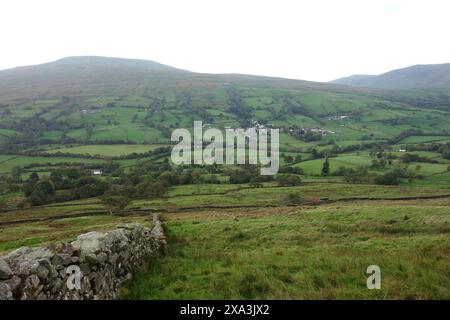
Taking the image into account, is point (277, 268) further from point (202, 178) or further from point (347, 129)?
point (347, 129)

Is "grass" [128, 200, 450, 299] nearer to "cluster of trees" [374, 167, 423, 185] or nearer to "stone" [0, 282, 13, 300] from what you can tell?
"stone" [0, 282, 13, 300]

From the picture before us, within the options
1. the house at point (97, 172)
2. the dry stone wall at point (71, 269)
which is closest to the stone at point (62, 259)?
the dry stone wall at point (71, 269)

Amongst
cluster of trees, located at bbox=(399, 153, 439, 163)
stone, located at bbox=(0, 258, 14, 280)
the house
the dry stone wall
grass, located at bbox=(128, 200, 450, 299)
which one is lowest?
the house

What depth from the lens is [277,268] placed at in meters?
13.0

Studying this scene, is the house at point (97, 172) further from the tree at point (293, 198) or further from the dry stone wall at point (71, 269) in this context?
the dry stone wall at point (71, 269)

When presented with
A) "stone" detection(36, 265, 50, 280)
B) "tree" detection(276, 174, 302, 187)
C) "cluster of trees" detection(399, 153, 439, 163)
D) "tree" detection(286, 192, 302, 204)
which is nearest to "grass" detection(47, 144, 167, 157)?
"tree" detection(276, 174, 302, 187)

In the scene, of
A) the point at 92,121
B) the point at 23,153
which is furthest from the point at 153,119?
the point at 23,153

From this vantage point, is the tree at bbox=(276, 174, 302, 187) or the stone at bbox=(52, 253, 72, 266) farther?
the tree at bbox=(276, 174, 302, 187)

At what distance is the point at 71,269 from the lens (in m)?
9.11

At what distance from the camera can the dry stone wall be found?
7.78m

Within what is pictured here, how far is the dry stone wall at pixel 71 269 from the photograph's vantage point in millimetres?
7781

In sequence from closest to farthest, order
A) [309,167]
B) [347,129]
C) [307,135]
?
1. [309,167]
2. [307,135]
3. [347,129]

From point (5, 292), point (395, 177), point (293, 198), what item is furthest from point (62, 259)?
point (395, 177)
